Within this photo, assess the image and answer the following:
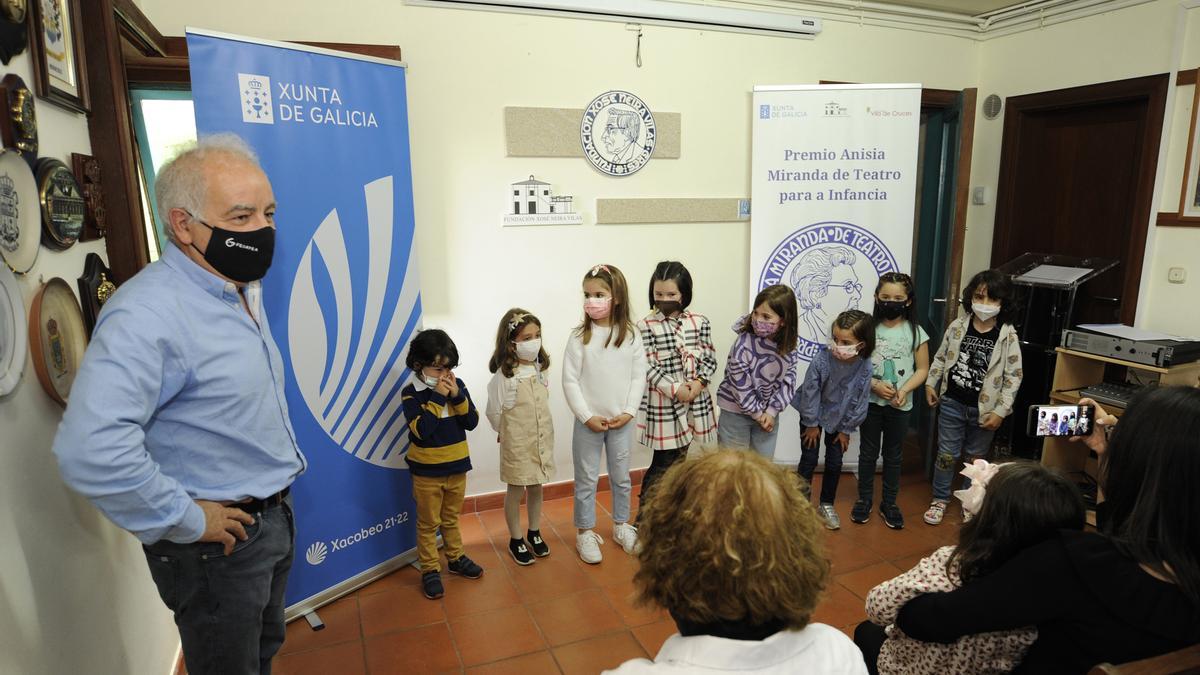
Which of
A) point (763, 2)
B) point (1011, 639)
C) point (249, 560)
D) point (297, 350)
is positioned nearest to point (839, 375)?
point (1011, 639)

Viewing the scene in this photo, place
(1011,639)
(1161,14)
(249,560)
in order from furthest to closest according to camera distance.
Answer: (1161,14), (249,560), (1011,639)

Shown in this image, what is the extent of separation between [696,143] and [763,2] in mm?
831

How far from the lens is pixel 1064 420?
200 cm

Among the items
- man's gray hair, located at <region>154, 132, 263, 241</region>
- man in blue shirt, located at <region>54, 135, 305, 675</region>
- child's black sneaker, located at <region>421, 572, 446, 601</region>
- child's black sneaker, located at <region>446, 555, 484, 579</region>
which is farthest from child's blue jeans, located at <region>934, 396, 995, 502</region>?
man's gray hair, located at <region>154, 132, 263, 241</region>

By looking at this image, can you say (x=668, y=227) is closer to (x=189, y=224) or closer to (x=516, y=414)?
(x=516, y=414)

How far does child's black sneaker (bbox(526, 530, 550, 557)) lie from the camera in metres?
2.99

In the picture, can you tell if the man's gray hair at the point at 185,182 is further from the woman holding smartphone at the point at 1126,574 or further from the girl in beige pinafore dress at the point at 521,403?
the woman holding smartphone at the point at 1126,574

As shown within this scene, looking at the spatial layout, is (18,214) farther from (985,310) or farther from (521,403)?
(985,310)

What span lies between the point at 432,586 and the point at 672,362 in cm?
136

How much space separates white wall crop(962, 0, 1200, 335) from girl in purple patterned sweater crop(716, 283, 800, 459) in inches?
84.9

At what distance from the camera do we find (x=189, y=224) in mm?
1433

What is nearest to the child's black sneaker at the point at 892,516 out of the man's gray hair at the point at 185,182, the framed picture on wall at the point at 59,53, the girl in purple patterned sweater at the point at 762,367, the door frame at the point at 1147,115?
the girl in purple patterned sweater at the point at 762,367

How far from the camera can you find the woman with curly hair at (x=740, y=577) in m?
0.92

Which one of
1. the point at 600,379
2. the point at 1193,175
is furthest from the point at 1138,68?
the point at 600,379
